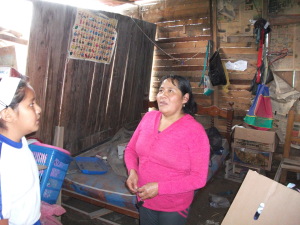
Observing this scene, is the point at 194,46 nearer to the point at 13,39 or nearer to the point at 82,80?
the point at 82,80

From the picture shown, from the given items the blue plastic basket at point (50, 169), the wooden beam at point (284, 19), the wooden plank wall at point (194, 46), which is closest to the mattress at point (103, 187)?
the blue plastic basket at point (50, 169)

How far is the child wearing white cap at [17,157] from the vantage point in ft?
3.88

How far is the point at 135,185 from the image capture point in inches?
72.9

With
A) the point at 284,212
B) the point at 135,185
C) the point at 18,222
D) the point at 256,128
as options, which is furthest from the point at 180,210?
the point at 256,128

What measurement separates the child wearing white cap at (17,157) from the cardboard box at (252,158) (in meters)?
3.86

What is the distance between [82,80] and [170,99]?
2.77m

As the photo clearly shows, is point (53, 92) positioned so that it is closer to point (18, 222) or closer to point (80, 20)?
point (80, 20)

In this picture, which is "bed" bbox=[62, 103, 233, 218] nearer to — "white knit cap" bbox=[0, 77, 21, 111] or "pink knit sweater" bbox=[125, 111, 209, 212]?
"pink knit sweater" bbox=[125, 111, 209, 212]

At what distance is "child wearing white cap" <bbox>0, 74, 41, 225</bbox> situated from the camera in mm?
1184

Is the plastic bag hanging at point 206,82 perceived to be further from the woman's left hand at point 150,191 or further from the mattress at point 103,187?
the woman's left hand at point 150,191

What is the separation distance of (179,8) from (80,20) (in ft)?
8.93

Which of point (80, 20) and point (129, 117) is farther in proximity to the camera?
point (129, 117)

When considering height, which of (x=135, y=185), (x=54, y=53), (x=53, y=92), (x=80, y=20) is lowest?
(x=135, y=185)

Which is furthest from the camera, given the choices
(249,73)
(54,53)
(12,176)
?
(249,73)
